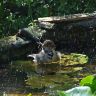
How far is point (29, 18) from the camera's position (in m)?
10.0

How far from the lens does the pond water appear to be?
17.7ft

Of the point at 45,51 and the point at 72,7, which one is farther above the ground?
the point at 72,7

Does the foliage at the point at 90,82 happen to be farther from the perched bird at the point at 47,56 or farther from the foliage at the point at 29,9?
the foliage at the point at 29,9

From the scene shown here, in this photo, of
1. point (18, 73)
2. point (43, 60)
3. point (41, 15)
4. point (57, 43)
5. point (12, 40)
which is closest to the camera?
point (18, 73)

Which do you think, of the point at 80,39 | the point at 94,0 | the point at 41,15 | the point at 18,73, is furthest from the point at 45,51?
the point at 94,0

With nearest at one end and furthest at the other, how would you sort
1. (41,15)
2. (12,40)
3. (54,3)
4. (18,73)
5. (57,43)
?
1. (18,73)
2. (12,40)
3. (57,43)
4. (41,15)
5. (54,3)

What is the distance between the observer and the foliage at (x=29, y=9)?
31.8ft

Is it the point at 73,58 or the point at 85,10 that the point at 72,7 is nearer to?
the point at 85,10

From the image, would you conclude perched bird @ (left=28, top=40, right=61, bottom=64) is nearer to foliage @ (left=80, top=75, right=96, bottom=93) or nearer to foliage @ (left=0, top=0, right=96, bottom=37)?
foliage @ (left=0, top=0, right=96, bottom=37)

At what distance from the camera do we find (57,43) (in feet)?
26.9

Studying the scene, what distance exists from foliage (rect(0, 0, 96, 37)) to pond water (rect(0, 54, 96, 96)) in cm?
261

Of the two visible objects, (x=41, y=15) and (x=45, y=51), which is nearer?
(x=45, y=51)

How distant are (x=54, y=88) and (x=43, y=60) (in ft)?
5.00

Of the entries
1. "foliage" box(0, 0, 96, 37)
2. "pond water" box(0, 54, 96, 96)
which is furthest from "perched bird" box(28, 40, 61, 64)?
"foliage" box(0, 0, 96, 37)
